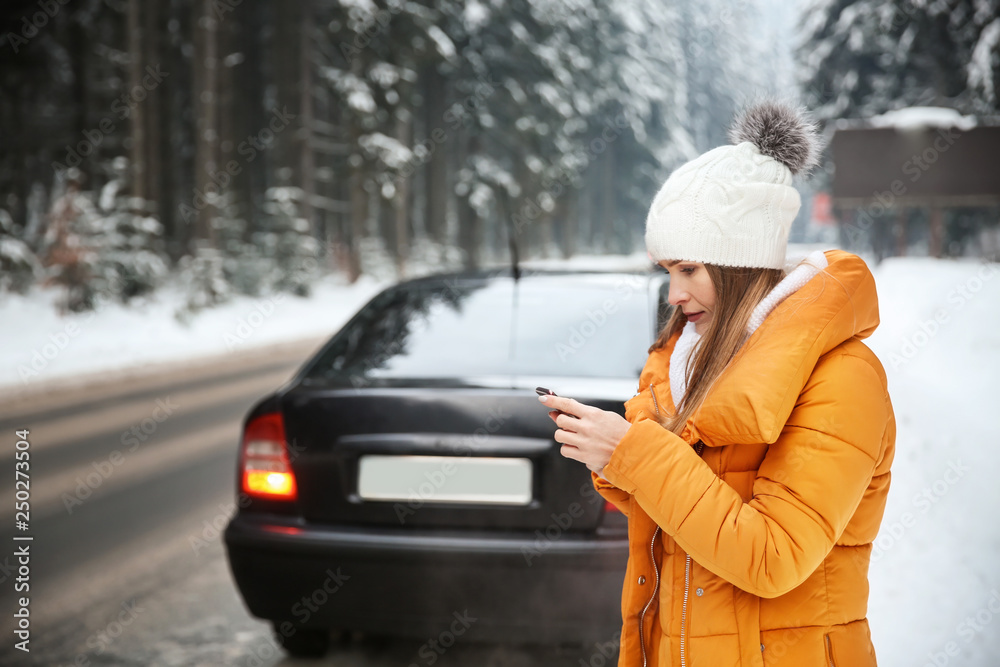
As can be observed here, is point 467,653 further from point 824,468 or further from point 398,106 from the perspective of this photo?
point 398,106

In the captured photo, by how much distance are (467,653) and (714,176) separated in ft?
8.19

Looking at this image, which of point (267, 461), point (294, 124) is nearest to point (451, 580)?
point (267, 461)

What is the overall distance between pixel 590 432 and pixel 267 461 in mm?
1941

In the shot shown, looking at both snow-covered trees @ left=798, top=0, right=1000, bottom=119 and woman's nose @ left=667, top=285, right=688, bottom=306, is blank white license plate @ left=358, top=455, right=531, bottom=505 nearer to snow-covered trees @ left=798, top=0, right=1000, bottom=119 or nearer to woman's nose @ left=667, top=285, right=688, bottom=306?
woman's nose @ left=667, top=285, right=688, bottom=306

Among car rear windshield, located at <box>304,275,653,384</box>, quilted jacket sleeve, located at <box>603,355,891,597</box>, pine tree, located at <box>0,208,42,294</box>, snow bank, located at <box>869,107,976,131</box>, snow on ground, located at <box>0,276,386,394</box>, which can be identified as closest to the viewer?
quilted jacket sleeve, located at <box>603,355,891,597</box>

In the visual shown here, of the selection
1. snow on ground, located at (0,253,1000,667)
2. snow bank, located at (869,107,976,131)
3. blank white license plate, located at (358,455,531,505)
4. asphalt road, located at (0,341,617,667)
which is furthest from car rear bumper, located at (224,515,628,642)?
snow bank, located at (869,107,976,131)

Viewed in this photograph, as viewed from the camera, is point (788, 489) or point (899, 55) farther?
point (899, 55)

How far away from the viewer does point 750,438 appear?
141cm

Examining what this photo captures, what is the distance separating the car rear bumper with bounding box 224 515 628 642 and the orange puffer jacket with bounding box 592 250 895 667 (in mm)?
1296

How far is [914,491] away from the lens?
3801 millimetres

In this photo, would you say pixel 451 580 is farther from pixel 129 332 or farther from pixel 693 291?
pixel 129 332

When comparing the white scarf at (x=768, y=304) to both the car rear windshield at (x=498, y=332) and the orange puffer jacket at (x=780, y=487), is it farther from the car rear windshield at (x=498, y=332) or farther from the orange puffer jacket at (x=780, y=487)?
the car rear windshield at (x=498, y=332)

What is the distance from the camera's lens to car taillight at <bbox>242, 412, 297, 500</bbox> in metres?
3.08

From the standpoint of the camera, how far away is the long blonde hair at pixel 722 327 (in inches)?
60.4
